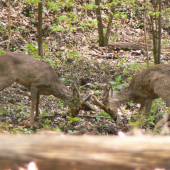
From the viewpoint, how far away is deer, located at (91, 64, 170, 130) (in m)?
8.55

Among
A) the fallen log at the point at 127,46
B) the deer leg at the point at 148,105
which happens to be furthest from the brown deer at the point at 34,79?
the fallen log at the point at 127,46

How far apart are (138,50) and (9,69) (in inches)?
320

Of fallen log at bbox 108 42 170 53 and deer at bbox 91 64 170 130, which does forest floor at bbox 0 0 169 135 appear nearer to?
fallen log at bbox 108 42 170 53

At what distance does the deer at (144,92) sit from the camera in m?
8.55

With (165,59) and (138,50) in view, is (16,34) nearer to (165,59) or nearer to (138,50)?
(138,50)

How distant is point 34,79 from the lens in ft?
29.3

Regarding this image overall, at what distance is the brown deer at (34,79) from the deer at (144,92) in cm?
64

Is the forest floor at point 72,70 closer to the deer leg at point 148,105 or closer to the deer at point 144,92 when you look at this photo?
the deer leg at point 148,105

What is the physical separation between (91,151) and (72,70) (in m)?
10.4

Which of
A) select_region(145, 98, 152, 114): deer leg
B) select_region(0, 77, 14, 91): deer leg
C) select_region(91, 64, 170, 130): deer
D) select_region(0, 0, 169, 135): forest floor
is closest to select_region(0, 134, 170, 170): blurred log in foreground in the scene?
select_region(0, 0, 169, 135): forest floor

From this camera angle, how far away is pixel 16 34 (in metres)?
13.7

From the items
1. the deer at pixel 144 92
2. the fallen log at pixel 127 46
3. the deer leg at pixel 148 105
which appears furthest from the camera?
the fallen log at pixel 127 46

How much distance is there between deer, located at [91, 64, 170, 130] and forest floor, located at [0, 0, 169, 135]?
0.44 m

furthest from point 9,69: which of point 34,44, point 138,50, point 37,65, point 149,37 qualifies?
point 149,37
